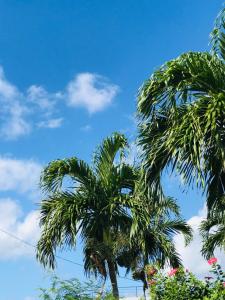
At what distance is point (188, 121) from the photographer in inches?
370

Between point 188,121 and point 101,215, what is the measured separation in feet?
19.5

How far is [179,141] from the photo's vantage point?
938 cm

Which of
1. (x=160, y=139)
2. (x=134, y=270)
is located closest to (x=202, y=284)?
(x=160, y=139)

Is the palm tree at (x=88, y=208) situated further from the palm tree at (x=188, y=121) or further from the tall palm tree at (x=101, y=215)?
the palm tree at (x=188, y=121)

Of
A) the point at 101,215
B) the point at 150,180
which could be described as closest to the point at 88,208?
the point at 101,215

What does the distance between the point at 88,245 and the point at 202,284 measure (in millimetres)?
5723

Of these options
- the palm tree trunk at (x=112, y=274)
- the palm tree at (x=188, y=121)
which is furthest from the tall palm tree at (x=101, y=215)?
the palm tree at (x=188, y=121)

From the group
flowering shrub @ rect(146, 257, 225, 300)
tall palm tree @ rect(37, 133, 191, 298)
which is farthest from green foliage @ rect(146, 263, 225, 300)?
tall palm tree @ rect(37, 133, 191, 298)

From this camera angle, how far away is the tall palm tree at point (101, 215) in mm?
14484

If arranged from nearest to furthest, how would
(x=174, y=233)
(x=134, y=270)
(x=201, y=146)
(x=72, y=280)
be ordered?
(x=201, y=146)
(x=72, y=280)
(x=134, y=270)
(x=174, y=233)

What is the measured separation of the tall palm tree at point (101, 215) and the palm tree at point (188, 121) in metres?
3.94

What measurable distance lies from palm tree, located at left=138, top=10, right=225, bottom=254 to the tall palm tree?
12.9ft

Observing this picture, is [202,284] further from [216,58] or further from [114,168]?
[114,168]

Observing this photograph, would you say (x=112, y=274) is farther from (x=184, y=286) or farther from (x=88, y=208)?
(x=184, y=286)
